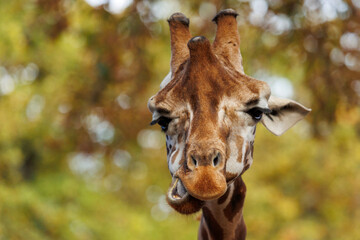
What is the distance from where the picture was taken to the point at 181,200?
7.65ft

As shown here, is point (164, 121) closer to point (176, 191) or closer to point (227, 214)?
point (176, 191)

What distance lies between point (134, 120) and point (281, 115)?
686 centimetres

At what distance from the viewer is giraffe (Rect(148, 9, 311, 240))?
7.54ft

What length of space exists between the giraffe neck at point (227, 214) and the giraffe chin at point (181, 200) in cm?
56

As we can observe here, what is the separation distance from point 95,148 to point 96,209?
3666 mm

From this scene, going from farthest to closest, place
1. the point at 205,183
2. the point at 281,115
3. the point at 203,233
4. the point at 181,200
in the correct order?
the point at 281,115 < the point at 203,233 < the point at 181,200 < the point at 205,183

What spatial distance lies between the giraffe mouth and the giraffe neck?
22.5 inches

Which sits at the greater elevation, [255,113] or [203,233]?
[255,113]

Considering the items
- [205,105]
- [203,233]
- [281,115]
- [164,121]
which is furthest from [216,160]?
[281,115]

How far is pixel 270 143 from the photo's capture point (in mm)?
16406

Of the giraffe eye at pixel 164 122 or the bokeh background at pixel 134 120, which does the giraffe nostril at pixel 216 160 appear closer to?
the giraffe eye at pixel 164 122

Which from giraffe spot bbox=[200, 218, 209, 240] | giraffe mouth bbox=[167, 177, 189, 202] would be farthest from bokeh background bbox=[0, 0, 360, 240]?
giraffe mouth bbox=[167, 177, 189, 202]

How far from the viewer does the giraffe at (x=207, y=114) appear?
2299 mm

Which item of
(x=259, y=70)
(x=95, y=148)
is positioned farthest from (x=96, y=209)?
(x=259, y=70)
